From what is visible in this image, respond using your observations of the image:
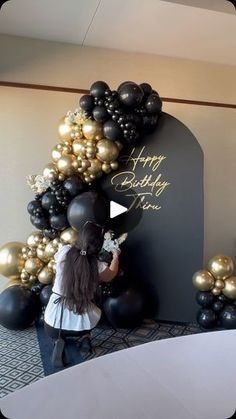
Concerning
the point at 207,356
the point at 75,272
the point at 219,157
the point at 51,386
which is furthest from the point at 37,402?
the point at 219,157

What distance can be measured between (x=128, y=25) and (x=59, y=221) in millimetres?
2060

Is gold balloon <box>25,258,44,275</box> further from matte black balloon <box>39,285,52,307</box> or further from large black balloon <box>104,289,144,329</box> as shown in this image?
large black balloon <box>104,289,144,329</box>

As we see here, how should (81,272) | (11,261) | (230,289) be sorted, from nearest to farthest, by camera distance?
(81,272), (230,289), (11,261)

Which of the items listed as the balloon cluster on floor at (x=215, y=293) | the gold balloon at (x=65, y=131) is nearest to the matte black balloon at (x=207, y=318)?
the balloon cluster on floor at (x=215, y=293)

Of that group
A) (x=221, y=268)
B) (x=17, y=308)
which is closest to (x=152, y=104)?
(x=221, y=268)

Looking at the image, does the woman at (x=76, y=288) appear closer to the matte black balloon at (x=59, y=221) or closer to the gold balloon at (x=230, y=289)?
the matte black balloon at (x=59, y=221)

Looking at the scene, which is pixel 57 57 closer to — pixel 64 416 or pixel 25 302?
pixel 25 302

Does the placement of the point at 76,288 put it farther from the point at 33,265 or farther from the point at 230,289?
the point at 230,289

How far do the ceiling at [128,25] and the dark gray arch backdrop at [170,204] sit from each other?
94cm

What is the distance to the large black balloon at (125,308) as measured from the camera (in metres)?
2.79

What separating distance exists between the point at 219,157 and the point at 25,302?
9.50ft

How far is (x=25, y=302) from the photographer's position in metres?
2.84

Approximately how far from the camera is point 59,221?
2891 millimetres

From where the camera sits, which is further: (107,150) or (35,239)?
(35,239)
